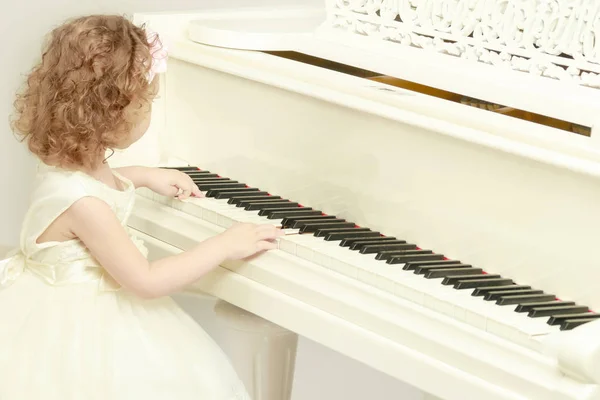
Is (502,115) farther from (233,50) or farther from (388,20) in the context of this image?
(233,50)

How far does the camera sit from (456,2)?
2223 millimetres

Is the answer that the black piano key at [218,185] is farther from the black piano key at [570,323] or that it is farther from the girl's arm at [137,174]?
the black piano key at [570,323]

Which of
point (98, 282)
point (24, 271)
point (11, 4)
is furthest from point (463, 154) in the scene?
point (11, 4)

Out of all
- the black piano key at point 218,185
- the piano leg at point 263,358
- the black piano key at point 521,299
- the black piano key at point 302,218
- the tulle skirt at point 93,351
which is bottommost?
the piano leg at point 263,358

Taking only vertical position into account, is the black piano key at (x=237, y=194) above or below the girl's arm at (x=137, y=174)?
below

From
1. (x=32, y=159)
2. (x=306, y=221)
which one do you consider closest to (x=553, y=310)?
(x=306, y=221)

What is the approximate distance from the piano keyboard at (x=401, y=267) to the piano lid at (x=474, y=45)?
0.33 metres

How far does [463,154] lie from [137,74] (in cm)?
68

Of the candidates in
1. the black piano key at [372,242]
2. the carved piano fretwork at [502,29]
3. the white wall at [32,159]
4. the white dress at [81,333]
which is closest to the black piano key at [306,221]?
the black piano key at [372,242]

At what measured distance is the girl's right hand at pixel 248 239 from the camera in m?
2.11

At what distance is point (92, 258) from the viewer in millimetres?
2170

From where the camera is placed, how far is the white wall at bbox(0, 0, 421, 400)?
118 inches

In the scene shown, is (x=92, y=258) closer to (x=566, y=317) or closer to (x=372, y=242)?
(x=372, y=242)

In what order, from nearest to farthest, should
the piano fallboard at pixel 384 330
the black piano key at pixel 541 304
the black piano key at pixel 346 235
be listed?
1. the piano fallboard at pixel 384 330
2. the black piano key at pixel 541 304
3. the black piano key at pixel 346 235
